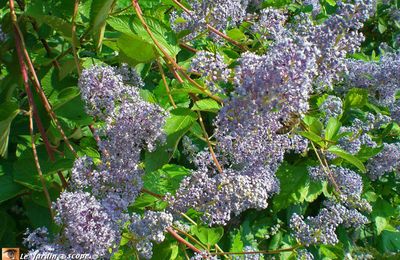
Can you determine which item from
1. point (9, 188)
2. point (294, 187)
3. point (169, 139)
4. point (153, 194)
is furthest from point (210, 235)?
point (294, 187)

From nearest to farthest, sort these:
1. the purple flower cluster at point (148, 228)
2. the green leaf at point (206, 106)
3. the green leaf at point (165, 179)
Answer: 1. the purple flower cluster at point (148, 228)
2. the green leaf at point (206, 106)
3. the green leaf at point (165, 179)

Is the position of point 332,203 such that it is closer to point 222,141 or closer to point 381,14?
point 222,141

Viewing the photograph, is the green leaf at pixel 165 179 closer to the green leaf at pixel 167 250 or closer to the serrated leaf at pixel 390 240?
the green leaf at pixel 167 250

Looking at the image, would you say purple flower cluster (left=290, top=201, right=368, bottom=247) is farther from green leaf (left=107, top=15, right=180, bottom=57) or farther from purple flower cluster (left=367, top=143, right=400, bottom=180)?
green leaf (left=107, top=15, right=180, bottom=57)

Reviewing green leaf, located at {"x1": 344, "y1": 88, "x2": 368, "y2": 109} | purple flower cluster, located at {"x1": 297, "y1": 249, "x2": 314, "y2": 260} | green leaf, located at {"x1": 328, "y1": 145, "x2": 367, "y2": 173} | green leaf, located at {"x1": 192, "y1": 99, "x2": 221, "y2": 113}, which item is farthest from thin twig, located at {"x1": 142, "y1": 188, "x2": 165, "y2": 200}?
green leaf, located at {"x1": 344, "y1": 88, "x2": 368, "y2": 109}

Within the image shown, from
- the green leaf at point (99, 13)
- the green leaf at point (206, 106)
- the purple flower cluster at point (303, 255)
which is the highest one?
the green leaf at point (99, 13)

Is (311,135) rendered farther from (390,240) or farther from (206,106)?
(390,240)

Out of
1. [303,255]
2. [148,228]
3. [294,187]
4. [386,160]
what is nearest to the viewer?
[148,228]

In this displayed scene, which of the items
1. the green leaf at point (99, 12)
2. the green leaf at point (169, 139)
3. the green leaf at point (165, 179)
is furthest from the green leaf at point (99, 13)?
the green leaf at point (165, 179)
